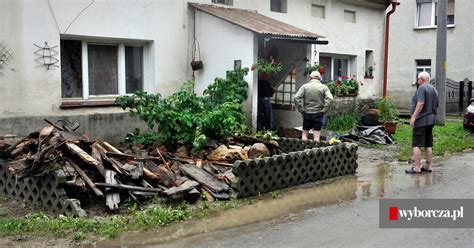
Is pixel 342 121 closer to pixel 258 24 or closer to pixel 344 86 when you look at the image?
pixel 344 86

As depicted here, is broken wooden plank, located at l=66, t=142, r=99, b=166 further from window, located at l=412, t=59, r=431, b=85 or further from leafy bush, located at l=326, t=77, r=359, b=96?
window, located at l=412, t=59, r=431, b=85

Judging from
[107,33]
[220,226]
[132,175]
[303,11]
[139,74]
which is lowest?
[220,226]

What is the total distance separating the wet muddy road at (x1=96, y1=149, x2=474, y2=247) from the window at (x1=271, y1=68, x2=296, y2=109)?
4343 millimetres

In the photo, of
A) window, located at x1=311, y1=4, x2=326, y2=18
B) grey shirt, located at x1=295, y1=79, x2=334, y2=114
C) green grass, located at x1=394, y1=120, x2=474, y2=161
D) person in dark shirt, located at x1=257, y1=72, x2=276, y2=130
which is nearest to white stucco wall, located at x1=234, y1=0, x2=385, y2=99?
window, located at x1=311, y1=4, x2=326, y2=18

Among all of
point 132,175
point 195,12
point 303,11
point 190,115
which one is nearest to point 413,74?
point 303,11

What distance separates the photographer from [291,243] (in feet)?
18.2

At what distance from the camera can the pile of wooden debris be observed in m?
6.66

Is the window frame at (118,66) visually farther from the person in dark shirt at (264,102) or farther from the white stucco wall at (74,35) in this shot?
the person in dark shirt at (264,102)

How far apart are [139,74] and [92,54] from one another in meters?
1.17

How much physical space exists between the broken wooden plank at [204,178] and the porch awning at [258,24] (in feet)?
12.2

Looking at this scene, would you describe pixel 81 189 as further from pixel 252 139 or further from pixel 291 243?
pixel 252 139

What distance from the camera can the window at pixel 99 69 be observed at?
9945mm

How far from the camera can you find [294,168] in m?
8.30

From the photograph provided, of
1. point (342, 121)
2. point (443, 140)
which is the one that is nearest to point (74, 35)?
point (342, 121)
